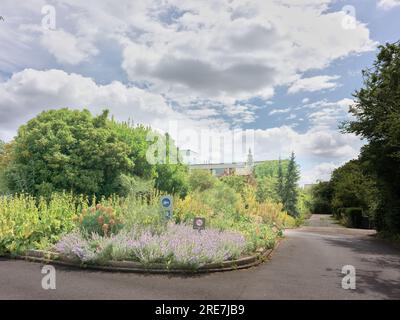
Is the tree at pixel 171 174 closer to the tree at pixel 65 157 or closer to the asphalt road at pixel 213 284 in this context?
the tree at pixel 65 157

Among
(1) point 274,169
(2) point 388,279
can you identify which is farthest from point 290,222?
(1) point 274,169

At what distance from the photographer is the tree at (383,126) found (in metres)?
15.8

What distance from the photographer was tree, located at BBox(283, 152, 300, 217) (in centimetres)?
3912

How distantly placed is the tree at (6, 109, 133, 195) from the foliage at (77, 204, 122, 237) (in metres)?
8.31

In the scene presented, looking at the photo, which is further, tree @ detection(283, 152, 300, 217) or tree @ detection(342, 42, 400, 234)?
tree @ detection(283, 152, 300, 217)

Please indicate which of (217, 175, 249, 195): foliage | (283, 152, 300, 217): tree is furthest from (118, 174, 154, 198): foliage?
(283, 152, 300, 217): tree

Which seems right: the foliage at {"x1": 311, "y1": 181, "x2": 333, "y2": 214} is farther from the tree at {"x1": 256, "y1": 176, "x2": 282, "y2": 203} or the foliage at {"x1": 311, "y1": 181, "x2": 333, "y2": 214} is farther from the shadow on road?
the shadow on road

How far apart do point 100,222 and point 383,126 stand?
12437 mm

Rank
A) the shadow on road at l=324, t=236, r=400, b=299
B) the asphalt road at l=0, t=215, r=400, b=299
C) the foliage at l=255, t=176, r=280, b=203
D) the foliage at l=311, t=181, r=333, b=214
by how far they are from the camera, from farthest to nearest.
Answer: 1. the foliage at l=311, t=181, r=333, b=214
2. the foliage at l=255, t=176, r=280, b=203
3. the shadow on road at l=324, t=236, r=400, b=299
4. the asphalt road at l=0, t=215, r=400, b=299

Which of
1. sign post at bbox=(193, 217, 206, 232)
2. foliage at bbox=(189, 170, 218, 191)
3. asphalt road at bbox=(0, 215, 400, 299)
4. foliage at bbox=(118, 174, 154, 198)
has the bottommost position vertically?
asphalt road at bbox=(0, 215, 400, 299)

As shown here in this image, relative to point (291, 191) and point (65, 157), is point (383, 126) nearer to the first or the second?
point (65, 157)

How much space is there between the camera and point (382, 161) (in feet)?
52.7

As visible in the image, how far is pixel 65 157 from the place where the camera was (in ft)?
56.2

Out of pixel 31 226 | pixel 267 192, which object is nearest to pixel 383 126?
pixel 31 226
